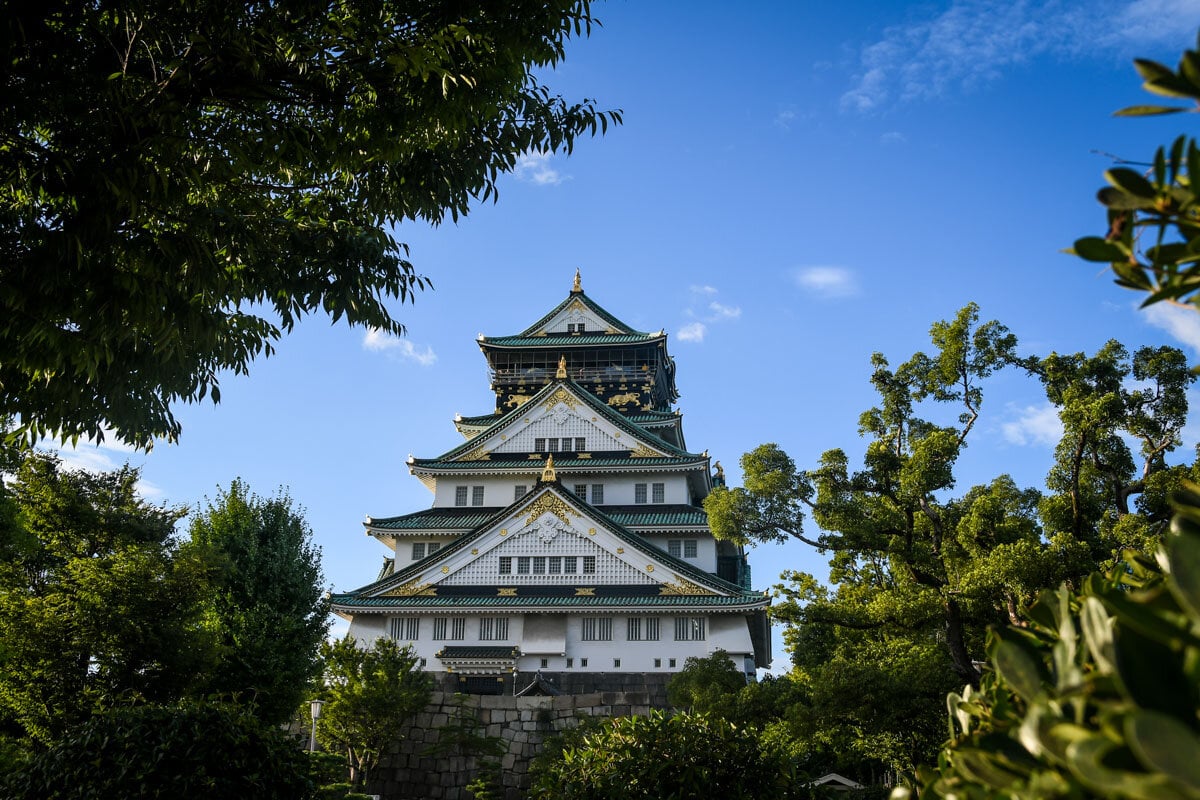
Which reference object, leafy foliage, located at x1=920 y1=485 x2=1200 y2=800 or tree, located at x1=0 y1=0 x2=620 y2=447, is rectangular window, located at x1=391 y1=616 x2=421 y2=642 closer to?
tree, located at x1=0 y1=0 x2=620 y2=447

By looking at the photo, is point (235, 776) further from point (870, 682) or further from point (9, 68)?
point (870, 682)

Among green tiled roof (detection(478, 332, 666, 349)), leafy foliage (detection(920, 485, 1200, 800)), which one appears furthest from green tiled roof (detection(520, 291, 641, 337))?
leafy foliage (detection(920, 485, 1200, 800))

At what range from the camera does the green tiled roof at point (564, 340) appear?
41062mm

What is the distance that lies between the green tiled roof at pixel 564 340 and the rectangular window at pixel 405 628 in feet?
47.4

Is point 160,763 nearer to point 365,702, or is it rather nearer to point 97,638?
point 97,638

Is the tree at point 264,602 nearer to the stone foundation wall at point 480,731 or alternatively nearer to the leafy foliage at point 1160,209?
the stone foundation wall at point 480,731

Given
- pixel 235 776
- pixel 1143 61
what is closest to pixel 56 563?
pixel 235 776

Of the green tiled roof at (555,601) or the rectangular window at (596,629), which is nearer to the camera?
the green tiled roof at (555,601)

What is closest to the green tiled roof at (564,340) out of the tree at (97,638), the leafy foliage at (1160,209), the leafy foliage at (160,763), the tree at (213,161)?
the tree at (97,638)

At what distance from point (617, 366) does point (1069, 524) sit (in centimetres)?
2691

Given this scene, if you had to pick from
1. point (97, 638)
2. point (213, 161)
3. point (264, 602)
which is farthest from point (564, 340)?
point (213, 161)

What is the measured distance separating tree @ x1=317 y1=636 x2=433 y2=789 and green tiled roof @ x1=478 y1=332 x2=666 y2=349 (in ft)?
63.3

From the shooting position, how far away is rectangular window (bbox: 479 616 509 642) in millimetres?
31141

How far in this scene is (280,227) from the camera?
10.2m
